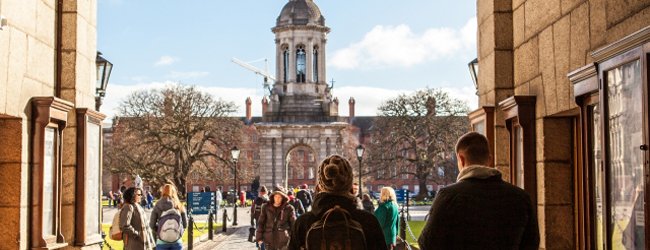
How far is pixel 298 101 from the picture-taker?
63844mm

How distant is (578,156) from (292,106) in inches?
2139

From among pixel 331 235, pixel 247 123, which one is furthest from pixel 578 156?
pixel 247 123

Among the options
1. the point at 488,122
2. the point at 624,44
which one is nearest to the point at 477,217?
the point at 624,44

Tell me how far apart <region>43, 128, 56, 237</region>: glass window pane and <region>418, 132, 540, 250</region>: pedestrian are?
22.2 ft

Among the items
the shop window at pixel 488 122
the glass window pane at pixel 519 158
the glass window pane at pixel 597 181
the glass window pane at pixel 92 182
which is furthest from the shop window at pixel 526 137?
the glass window pane at pixel 92 182

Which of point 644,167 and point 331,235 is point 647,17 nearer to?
point 644,167

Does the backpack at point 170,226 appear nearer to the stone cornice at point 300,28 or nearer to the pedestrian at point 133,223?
the pedestrian at point 133,223

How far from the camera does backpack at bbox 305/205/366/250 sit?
575 centimetres

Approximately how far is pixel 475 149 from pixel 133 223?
6777 mm

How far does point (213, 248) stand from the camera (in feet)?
69.5

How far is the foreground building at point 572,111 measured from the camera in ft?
21.6

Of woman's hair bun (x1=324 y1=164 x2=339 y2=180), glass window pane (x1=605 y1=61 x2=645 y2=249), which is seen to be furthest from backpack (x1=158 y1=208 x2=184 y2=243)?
glass window pane (x1=605 y1=61 x2=645 y2=249)

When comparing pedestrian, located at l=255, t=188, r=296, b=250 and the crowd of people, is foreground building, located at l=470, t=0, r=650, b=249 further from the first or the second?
pedestrian, located at l=255, t=188, r=296, b=250

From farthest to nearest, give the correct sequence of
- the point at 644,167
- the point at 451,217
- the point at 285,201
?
the point at 285,201
the point at 644,167
the point at 451,217
